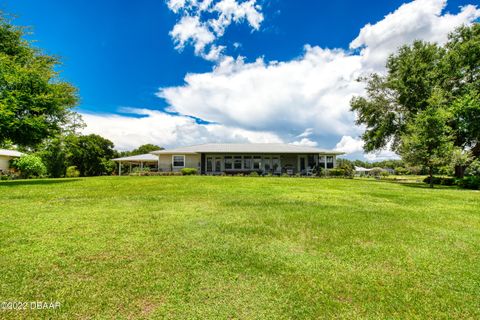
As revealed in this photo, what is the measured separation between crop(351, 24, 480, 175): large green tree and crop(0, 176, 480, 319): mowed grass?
19.4m

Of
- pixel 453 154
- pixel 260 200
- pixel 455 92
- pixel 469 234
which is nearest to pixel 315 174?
pixel 453 154

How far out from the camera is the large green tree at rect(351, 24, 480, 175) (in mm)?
21391

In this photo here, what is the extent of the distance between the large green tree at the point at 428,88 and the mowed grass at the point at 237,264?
762 inches

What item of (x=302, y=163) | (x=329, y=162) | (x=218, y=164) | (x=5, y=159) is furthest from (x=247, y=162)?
(x=5, y=159)

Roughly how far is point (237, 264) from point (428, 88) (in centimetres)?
2741

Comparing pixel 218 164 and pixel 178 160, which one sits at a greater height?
pixel 178 160

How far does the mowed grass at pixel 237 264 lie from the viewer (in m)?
2.89

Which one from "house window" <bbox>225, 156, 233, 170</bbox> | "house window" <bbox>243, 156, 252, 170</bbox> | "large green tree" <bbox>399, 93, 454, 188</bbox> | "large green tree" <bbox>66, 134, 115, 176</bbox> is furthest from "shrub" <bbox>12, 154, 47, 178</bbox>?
"large green tree" <bbox>399, 93, 454, 188</bbox>

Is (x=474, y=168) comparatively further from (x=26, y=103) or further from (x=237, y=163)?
(x=26, y=103)

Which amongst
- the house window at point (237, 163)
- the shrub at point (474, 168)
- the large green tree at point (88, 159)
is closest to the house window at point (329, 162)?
the house window at point (237, 163)

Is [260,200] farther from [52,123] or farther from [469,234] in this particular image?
[52,123]

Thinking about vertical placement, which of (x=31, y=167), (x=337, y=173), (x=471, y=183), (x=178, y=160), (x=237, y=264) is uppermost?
(x=178, y=160)

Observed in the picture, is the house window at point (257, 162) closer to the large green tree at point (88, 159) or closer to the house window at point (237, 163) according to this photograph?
the house window at point (237, 163)

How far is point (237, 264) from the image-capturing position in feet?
13.0
